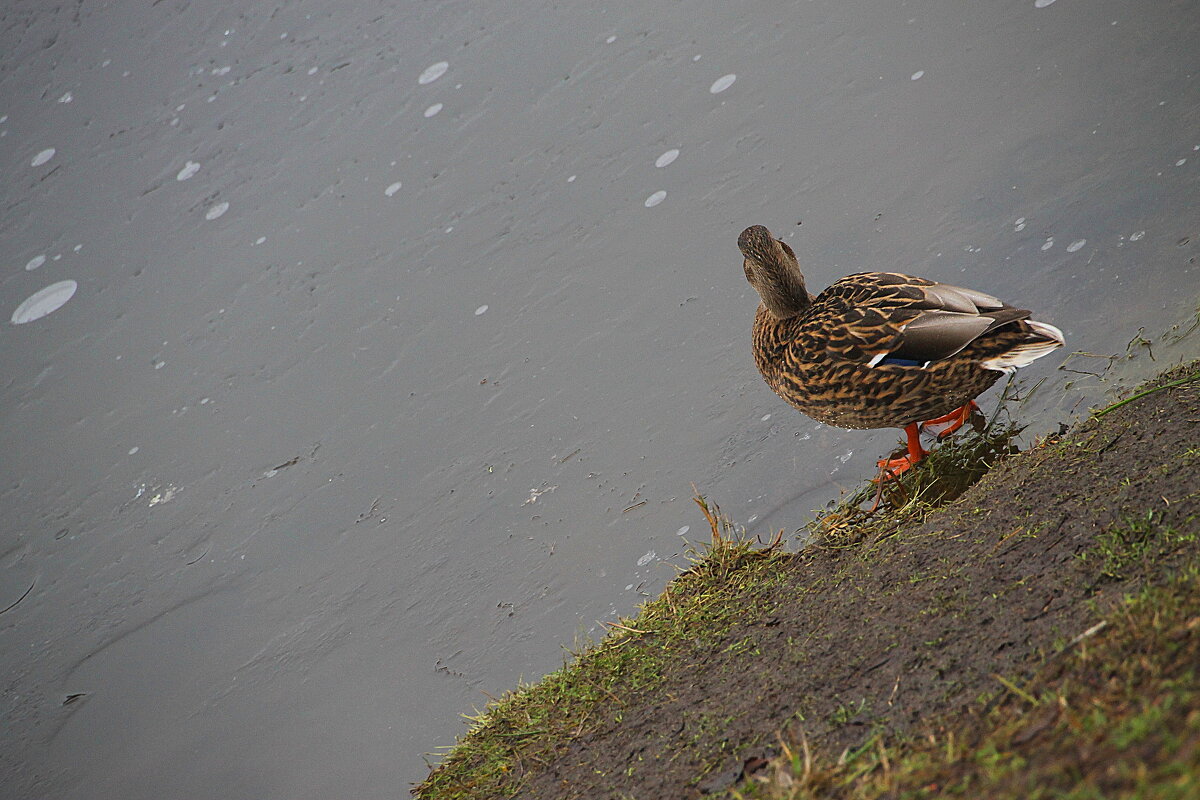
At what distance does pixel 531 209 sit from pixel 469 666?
9.39ft

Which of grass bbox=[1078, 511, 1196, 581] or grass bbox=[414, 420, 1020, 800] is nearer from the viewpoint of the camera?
grass bbox=[1078, 511, 1196, 581]

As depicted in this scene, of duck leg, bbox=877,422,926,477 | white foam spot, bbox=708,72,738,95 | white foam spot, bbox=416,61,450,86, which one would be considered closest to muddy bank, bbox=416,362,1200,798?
duck leg, bbox=877,422,926,477

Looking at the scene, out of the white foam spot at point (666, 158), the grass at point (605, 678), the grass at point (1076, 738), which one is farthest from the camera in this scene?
the white foam spot at point (666, 158)

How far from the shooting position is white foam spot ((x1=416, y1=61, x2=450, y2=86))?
6.69m

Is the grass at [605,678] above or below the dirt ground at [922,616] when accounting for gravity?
below

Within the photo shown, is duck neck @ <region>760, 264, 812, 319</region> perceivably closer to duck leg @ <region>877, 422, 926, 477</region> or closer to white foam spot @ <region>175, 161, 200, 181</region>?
duck leg @ <region>877, 422, 926, 477</region>

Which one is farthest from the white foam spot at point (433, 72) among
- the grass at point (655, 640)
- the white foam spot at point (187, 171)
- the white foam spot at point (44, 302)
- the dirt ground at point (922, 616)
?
the dirt ground at point (922, 616)

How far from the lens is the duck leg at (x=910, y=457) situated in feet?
10.4

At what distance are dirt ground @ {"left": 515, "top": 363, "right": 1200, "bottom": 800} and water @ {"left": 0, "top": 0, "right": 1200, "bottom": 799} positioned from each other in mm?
619

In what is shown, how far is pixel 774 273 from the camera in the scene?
3.38 metres

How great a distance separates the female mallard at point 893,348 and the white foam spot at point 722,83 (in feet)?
8.33

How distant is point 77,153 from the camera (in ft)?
24.3

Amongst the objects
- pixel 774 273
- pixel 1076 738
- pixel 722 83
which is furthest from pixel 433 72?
pixel 1076 738

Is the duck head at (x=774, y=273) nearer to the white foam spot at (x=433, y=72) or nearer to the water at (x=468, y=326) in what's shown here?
the water at (x=468, y=326)
